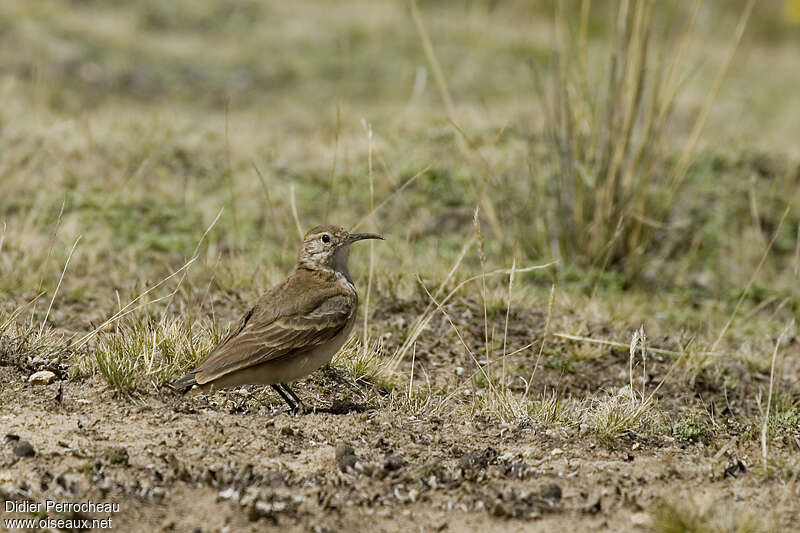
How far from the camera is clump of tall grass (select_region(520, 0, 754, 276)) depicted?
7676 mm

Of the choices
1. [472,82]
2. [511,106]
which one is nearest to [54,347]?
[511,106]

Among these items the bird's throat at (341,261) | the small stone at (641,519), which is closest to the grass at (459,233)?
the bird's throat at (341,261)

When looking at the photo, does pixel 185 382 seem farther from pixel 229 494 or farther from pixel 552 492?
pixel 552 492

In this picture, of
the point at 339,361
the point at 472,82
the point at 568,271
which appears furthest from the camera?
the point at 472,82

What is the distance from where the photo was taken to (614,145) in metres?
7.88

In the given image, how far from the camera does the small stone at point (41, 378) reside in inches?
212

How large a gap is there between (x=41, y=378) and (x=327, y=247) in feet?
5.63

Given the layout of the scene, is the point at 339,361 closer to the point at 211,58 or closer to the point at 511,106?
the point at 511,106

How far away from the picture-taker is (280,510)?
14.1 ft

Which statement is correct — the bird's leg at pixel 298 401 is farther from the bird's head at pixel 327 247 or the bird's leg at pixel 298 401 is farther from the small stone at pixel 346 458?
the bird's head at pixel 327 247

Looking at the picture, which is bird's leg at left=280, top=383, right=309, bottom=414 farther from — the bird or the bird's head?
the bird's head

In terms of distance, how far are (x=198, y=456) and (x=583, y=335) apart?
308 centimetres

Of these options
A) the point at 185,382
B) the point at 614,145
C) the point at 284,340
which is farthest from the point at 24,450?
the point at 614,145

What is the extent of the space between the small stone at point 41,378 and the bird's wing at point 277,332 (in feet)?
2.87
